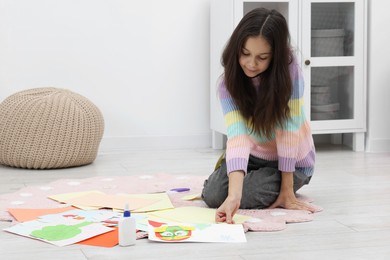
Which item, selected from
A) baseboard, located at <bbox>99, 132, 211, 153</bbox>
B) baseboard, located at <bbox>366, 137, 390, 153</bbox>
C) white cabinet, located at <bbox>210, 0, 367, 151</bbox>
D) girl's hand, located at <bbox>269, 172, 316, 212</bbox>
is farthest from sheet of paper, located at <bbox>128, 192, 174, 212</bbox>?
baseboard, located at <bbox>366, 137, 390, 153</bbox>

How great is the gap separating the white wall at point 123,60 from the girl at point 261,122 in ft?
4.37

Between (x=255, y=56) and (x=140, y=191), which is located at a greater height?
(x=255, y=56)

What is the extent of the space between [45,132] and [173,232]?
1.29 m

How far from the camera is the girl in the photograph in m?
1.91

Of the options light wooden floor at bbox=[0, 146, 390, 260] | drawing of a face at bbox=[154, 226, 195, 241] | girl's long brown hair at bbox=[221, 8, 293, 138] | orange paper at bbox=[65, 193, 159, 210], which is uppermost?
girl's long brown hair at bbox=[221, 8, 293, 138]

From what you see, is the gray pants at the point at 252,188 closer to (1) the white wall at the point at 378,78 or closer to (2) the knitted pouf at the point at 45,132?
(2) the knitted pouf at the point at 45,132

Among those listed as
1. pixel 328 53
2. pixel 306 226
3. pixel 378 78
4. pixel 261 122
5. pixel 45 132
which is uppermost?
pixel 328 53

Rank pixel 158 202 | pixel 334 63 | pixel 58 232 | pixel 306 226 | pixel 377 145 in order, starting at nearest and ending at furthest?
1. pixel 58 232
2. pixel 306 226
3. pixel 158 202
4. pixel 334 63
5. pixel 377 145

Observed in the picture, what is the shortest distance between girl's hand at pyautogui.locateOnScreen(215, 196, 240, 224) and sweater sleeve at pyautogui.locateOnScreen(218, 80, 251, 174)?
11 cm

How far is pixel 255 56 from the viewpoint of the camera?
1902 millimetres

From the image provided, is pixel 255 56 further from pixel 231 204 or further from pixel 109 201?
pixel 109 201

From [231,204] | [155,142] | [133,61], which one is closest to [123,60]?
[133,61]

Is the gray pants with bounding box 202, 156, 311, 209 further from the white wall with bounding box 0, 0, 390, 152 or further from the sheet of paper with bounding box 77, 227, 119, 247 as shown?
the white wall with bounding box 0, 0, 390, 152

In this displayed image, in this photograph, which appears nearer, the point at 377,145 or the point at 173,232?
the point at 173,232
